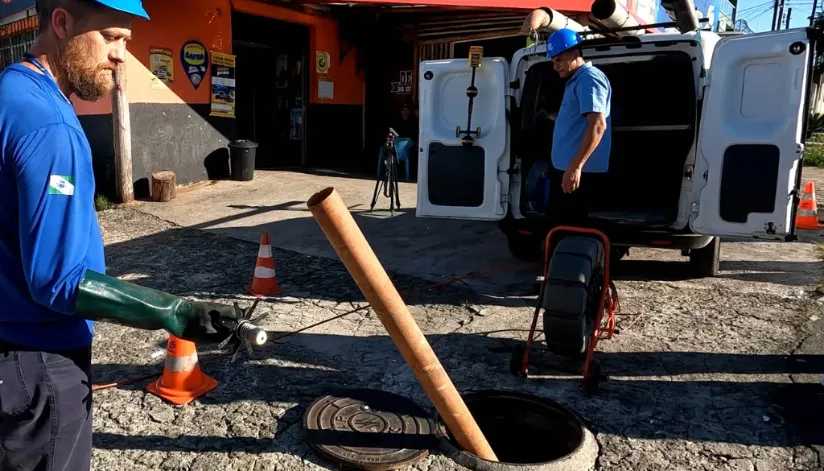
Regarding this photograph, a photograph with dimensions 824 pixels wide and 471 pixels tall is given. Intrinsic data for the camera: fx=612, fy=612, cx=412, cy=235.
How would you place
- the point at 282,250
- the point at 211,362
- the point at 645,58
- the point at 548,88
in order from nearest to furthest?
the point at 211,362 → the point at 645,58 → the point at 548,88 → the point at 282,250

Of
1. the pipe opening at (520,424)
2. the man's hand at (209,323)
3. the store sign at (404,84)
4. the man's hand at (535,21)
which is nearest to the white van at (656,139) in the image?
the man's hand at (535,21)

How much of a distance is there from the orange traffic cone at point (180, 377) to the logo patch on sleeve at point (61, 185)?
2055mm

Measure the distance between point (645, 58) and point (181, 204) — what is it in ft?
23.5

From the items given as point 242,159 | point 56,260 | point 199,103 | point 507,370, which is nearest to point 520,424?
point 507,370

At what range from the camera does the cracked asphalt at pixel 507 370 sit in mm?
2963

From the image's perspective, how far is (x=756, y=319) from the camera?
471 cm

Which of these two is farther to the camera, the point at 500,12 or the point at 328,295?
the point at 500,12

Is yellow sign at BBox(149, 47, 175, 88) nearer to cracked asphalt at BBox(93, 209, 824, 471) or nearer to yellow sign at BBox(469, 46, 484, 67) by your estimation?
cracked asphalt at BBox(93, 209, 824, 471)

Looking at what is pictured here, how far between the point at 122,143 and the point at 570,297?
808 centimetres

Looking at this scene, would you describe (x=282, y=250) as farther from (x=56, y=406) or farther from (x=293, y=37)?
(x=293, y=37)

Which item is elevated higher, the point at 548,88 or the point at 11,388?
the point at 548,88

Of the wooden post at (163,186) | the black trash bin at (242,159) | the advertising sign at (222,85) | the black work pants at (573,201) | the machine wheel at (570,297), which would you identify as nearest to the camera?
the machine wheel at (570,297)

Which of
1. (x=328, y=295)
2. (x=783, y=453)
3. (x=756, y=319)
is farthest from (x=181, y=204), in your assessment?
(x=783, y=453)

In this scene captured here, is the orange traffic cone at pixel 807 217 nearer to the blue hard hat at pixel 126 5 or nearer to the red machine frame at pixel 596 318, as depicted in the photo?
the red machine frame at pixel 596 318
